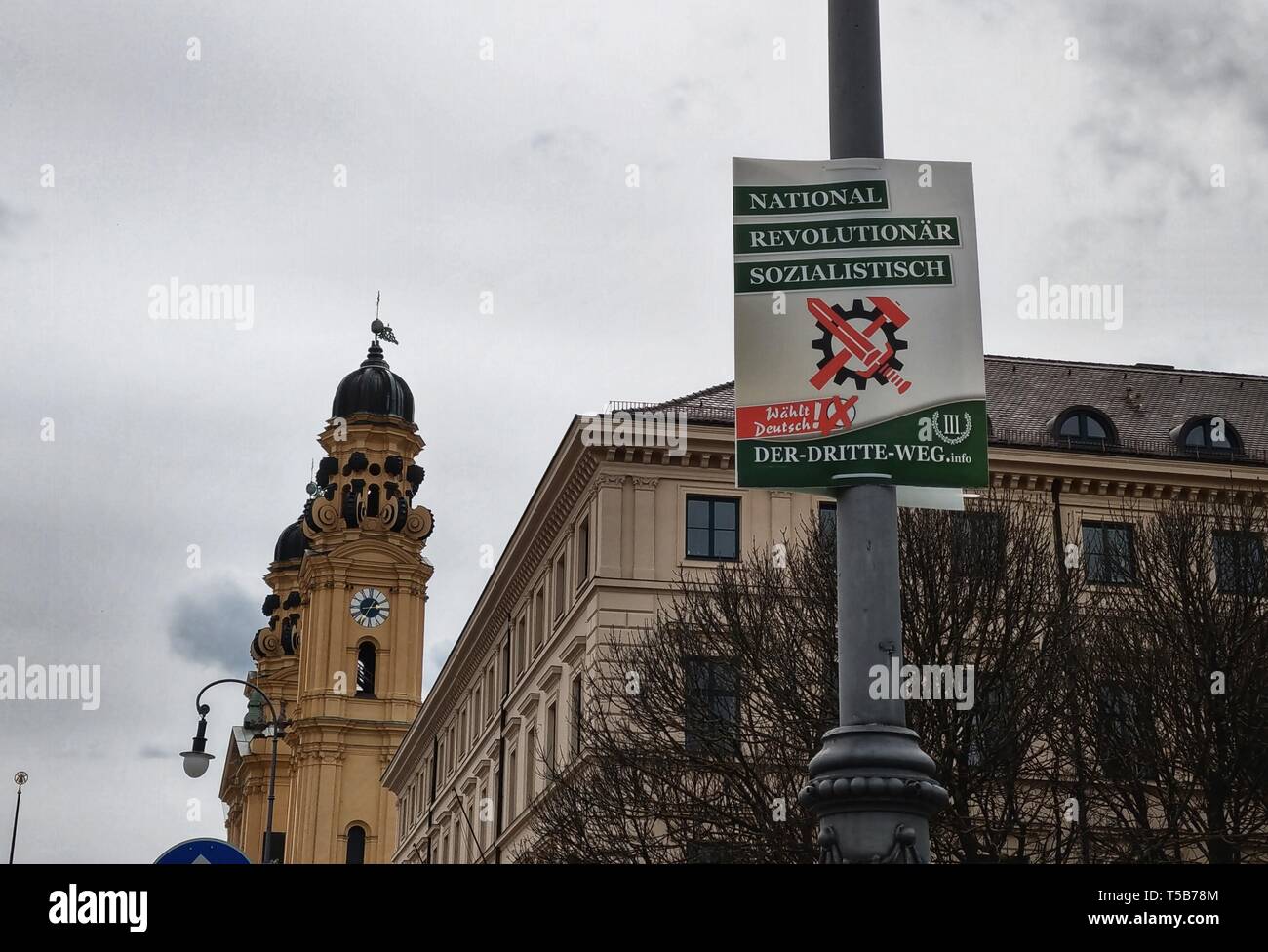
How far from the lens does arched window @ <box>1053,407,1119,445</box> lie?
48.4 metres

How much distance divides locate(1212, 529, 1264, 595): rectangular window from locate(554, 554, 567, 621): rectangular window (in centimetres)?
2082

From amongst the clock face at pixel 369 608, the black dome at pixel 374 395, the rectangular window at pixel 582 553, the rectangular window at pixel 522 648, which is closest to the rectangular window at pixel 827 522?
the rectangular window at pixel 582 553

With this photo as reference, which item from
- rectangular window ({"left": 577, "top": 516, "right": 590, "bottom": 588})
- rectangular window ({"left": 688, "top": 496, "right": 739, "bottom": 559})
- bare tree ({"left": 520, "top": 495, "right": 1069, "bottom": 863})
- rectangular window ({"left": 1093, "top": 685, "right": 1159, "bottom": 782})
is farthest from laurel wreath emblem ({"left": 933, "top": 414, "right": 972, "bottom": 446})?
rectangular window ({"left": 577, "top": 516, "right": 590, "bottom": 588})

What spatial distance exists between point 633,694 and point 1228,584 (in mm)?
10681

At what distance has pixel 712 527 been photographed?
45.1 metres

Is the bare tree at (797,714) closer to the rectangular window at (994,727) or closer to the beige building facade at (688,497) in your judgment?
the rectangular window at (994,727)

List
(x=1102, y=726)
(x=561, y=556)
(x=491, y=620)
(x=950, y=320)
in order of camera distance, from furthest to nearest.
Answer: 1. (x=491, y=620)
2. (x=561, y=556)
3. (x=1102, y=726)
4. (x=950, y=320)

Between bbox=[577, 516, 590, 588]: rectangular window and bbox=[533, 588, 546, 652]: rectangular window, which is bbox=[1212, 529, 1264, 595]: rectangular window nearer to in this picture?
bbox=[577, 516, 590, 588]: rectangular window

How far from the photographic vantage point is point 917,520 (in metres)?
31.2

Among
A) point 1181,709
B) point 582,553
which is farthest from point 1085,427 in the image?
point 1181,709
